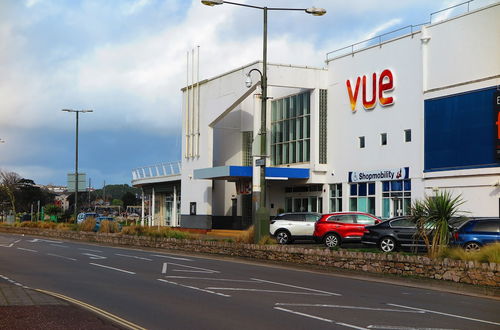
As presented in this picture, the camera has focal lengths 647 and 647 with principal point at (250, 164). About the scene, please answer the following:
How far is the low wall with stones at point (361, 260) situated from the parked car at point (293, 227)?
379 cm

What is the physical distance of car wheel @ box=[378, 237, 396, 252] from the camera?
2422 centimetres

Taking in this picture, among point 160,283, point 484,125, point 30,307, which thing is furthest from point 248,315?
point 484,125

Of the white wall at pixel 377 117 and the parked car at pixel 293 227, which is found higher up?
the white wall at pixel 377 117

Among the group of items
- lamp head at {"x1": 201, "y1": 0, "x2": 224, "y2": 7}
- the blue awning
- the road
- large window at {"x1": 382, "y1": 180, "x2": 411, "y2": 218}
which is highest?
lamp head at {"x1": 201, "y1": 0, "x2": 224, "y2": 7}

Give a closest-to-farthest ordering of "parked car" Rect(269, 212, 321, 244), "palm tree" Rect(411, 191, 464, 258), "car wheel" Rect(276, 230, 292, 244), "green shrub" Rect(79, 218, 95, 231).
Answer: "palm tree" Rect(411, 191, 464, 258), "parked car" Rect(269, 212, 321, 244), "car wheel" Rect(276, 230, 292, 244), "green shrub" Rect(79, 218, 95, 231)

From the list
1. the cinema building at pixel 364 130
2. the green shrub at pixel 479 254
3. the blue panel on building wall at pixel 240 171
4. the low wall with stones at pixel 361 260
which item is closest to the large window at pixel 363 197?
the cinema building at pixel 364 130

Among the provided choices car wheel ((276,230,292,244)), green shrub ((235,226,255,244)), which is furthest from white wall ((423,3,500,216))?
green shrub ((235,226,255,244))

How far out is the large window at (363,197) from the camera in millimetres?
40375

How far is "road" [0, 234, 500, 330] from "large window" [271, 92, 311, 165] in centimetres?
2395

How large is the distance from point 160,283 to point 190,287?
1.18m

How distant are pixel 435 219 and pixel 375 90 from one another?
21679mm

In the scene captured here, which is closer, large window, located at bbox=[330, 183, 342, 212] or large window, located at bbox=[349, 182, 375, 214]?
large window, located at bbox=[349, 182, 375, 214]

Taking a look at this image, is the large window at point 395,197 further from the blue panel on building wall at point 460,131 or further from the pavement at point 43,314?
the pavement at point 43,314

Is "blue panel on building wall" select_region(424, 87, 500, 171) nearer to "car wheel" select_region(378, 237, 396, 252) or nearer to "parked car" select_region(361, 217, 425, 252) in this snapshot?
"parked car" select_region(361, 217, 425, 252)
